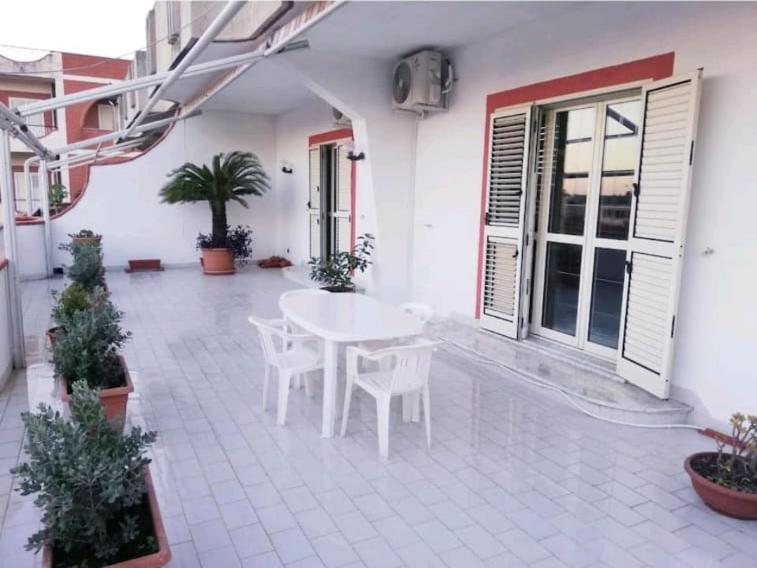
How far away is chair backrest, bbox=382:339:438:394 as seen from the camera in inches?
124

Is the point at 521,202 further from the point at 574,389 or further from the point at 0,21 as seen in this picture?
the point at 0,21

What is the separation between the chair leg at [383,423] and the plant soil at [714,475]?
1.58 meters

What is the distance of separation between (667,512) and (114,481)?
2.45 meters

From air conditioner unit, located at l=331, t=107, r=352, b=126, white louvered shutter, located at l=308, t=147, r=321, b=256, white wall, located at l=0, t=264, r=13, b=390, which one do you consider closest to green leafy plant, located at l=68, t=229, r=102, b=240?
white louvered shutter, located at l=308, t=147, r=321, b=256

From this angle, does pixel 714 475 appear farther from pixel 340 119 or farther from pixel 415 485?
pixel 340 119

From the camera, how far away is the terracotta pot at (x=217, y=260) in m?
9.66

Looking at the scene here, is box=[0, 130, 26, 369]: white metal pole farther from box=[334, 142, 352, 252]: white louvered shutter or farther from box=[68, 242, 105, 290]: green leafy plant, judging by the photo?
box=[334, 142, 352, 252]: white louvered shutter

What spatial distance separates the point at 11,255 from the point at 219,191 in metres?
5.02

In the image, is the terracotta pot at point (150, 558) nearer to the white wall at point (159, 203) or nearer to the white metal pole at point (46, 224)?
the white metal pole at point (46, 224)

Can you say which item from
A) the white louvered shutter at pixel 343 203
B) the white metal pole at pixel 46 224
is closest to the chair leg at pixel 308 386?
the white louvered shutter at pixel 343 203

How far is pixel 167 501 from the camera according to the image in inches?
106

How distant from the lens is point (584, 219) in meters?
4.71

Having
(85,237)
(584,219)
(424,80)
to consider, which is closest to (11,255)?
(424,80)

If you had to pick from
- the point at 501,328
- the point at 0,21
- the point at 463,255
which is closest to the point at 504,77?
the point at 463,255
